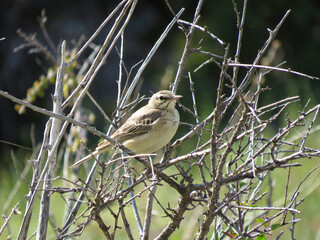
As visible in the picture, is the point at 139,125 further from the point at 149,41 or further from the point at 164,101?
the point at 149,41

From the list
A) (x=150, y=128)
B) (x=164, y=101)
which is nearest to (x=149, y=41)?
(x=164, y=101)

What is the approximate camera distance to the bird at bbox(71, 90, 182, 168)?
438 cm

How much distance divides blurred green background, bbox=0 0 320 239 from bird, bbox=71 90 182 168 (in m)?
3.24

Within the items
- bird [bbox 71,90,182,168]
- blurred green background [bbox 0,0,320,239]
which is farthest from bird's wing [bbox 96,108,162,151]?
blurred green background [bbox 0,0,320,239]

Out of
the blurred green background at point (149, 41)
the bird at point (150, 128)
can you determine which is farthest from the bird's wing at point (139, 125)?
the blurred green background at point (149, 41)

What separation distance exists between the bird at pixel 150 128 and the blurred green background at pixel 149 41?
3244 millimetres

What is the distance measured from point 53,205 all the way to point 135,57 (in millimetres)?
3891

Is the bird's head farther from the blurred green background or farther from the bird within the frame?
the blurred green background

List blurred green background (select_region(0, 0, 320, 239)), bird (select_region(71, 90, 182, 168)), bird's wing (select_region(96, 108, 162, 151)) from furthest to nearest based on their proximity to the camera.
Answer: blurred green background (select_region(0, 0, 320, 239)), bird's wing (select_region(96, 108, 162, 151)), bird (select_region(71, 90, 182, 168))

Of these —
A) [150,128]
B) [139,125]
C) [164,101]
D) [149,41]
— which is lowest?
[150,128]

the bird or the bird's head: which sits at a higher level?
the bird's head

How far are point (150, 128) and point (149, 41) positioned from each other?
5.28m

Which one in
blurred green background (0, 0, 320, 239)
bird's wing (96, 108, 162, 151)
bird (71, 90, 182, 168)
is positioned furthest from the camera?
blurred green background (0, 0, 320, 239)

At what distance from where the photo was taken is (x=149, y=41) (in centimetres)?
962
